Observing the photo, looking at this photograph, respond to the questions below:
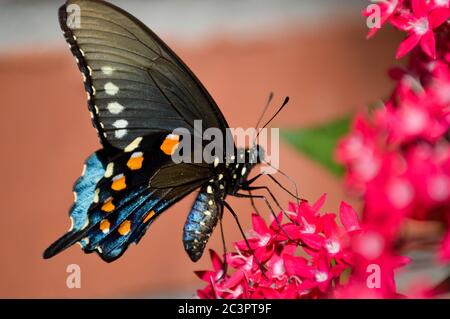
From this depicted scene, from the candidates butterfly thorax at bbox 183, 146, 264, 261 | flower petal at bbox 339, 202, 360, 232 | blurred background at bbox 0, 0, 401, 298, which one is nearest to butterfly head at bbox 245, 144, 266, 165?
butterfly thorax at bbox 183, 146, 264, 261

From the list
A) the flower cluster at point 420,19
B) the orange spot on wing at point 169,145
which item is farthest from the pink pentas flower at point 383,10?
the orange spot on wing at point 169,145

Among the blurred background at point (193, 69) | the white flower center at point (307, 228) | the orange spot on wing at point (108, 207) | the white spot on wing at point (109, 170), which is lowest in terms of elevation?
the white flower center at point (307, 228)

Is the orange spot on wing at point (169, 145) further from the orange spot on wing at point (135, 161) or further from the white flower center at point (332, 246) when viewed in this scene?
the white flower center at point (332, 246)

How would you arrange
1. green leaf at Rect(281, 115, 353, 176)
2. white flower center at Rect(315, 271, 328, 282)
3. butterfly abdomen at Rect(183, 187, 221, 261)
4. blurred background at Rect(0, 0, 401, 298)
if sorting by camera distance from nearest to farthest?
white flower center at Rect(315, 271, 328, 282), butterfly abdomen at Rect(183, 187, 221, 261), green leaf at Rect(281, 115, 353, 176), blurred background at Rect(0, 0, 401, 298)

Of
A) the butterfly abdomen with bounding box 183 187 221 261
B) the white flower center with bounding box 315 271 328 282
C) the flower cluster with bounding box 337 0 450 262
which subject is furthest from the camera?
the butterfly abdomen with bounding box 183 187 221 261

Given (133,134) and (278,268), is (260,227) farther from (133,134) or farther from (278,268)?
(133,134)

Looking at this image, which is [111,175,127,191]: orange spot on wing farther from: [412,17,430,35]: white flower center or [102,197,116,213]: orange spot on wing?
[412,17,430,35]: white flower center
